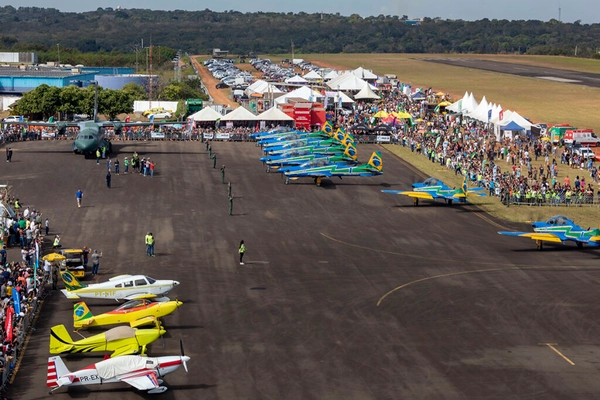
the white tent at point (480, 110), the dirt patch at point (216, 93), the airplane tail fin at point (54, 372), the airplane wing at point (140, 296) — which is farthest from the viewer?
the dirt patch at point (216, 93)

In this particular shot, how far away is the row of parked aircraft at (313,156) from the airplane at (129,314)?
108ft

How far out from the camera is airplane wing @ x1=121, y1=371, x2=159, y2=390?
29062mm

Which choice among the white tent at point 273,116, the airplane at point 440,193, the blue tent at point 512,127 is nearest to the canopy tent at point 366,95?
the white tent at point 273,116

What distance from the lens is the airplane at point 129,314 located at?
34.7m

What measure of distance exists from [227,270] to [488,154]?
4300 cm

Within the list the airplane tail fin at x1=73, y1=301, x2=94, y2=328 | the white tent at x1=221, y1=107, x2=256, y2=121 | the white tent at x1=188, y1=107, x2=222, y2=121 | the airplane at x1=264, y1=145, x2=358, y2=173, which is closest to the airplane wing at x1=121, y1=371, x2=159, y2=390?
the airplane tail fin at x1=73, y1=301, x2=94, y2=328

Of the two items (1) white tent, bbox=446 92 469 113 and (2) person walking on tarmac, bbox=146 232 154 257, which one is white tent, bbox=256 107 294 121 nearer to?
(1) white tent, bbox=446 92 469 113

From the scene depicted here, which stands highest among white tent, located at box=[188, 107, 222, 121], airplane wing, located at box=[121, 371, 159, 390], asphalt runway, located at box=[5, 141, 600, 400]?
white tent, located at box=[188, 107, 222, 121]

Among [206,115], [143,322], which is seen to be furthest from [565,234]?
[206,115]

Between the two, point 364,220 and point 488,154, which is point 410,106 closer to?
point 488,154

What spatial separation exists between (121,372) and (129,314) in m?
6.10

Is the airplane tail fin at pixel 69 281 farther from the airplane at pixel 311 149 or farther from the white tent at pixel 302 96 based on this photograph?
the white tent at pixel 302 96

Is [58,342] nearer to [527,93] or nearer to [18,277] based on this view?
[18,277]

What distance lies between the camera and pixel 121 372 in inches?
1160
